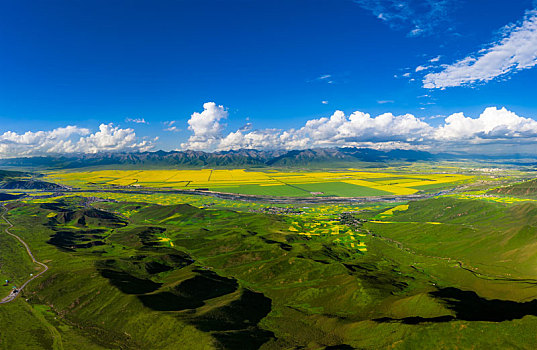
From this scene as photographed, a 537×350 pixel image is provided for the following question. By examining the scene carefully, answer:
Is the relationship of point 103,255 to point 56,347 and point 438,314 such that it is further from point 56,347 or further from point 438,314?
point 438,314

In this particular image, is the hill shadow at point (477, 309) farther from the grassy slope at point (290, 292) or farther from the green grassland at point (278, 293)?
the grassy slope at point (290, 292)

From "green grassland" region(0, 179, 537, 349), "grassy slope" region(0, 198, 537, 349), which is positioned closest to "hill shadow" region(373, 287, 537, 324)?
"green grassland" region(0, 179, 537, 349)

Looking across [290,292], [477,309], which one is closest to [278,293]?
[290,292]

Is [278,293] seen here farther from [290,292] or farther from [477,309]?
[477,309]

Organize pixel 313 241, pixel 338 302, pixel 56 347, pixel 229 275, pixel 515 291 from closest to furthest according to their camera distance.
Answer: pixel 56 347 < pixel 515 291 < pixel 338 302 < pixel 229 275 < pixel 313 241

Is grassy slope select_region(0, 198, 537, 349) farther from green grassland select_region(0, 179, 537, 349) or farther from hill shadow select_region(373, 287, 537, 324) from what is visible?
hill shadow select_region(373, 287, 537, 324)

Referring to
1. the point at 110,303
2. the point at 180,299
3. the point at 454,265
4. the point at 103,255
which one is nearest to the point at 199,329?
the point at 180,299

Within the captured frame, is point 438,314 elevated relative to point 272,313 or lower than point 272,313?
elevated

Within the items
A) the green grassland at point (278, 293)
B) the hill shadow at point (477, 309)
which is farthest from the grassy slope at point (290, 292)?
the hill shadow at point (477, 309)
